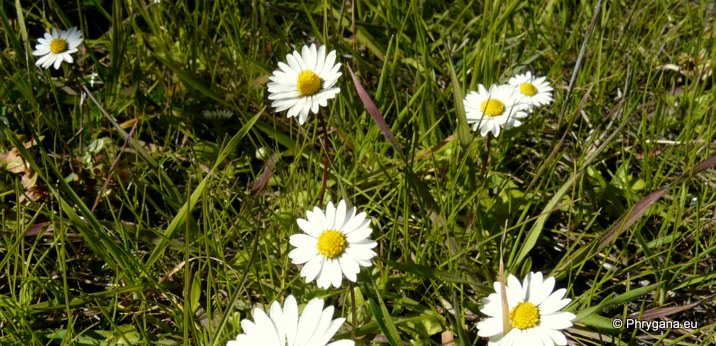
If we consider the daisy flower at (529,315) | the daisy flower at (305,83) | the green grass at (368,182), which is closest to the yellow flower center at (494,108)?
the green grass at (368,182)

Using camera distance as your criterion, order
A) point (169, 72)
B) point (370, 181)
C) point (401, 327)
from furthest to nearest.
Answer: point (169, 72)
point (370, 181)
point (401, 327)

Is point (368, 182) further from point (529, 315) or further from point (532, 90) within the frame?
point (529, 315)

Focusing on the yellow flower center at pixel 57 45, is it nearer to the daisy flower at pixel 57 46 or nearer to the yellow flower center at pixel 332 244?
the daisy flower at pixel 57 46

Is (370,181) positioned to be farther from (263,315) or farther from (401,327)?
(263,315)

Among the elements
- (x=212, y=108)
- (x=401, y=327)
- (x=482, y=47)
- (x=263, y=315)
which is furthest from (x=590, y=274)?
(x=212, y=108)

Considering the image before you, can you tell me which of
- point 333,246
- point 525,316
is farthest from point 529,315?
point 333,246
